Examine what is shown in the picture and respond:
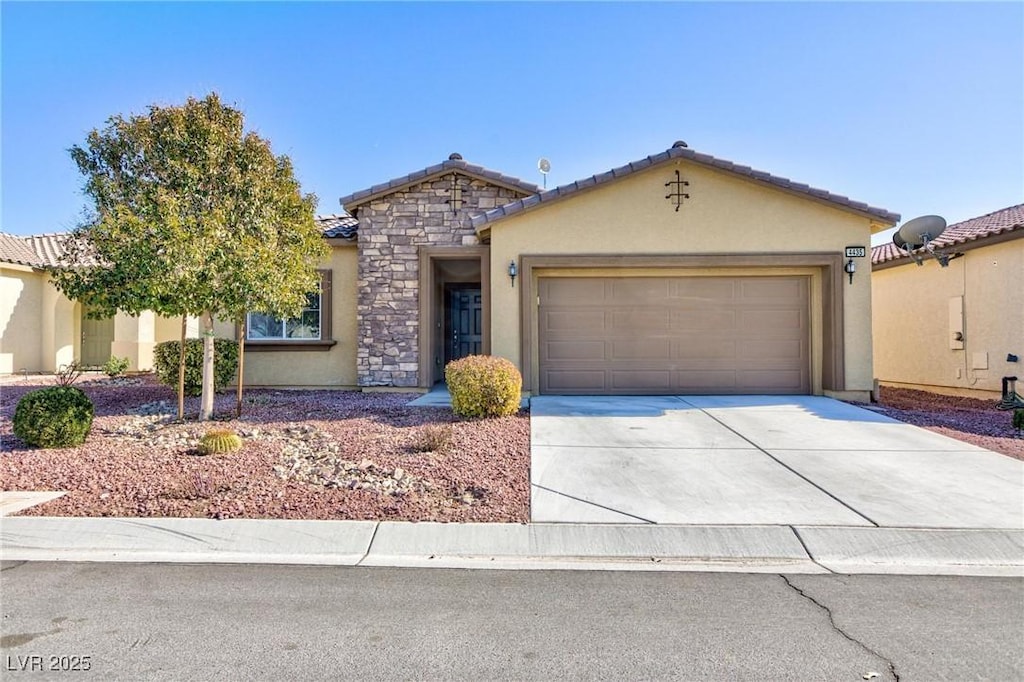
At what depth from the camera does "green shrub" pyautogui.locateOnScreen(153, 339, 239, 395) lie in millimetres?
10641

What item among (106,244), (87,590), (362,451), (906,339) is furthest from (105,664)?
(906,339)

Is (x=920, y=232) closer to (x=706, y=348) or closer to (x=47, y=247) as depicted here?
(x=706, y=348)

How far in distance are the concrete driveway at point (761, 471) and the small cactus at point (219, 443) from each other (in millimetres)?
3619

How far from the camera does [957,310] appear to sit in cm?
1270

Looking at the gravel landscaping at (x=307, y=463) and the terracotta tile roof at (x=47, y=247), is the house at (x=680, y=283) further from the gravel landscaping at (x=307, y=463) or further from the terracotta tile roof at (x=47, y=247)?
the terracotta tile roof at (x=47, y=247)

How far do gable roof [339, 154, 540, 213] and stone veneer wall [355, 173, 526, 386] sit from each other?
0.52 feet

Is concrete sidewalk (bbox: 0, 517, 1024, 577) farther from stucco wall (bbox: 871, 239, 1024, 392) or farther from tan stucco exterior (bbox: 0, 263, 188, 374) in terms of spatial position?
tan stucco exterior (bbox: 0, 263, 188, 374)

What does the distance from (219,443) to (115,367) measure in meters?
9.79

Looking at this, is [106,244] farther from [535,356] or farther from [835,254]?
[835,254]

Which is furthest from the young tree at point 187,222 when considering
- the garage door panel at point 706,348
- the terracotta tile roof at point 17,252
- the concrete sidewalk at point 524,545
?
the terracotta tile roof at point 17,252

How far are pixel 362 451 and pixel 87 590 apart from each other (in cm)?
337

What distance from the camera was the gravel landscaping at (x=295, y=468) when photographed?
541 centimetres

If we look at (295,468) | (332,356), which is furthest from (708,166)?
(295,468)

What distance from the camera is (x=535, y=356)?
11164mm
